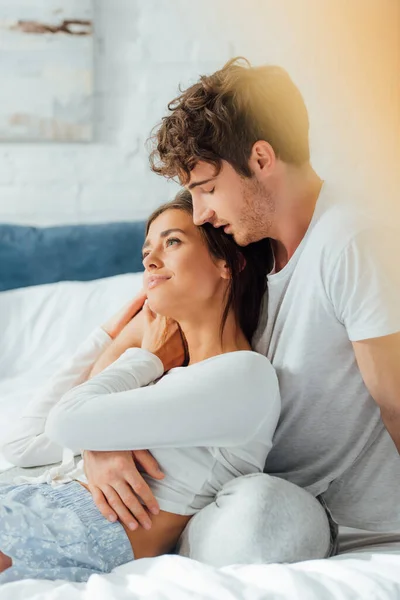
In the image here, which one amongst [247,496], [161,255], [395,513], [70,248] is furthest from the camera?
[70,248]

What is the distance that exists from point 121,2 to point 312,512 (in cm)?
194

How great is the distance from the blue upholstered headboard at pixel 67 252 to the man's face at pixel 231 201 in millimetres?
1101

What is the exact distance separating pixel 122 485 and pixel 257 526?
0.22 m

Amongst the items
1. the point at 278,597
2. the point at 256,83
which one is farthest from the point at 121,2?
the point at 278,597

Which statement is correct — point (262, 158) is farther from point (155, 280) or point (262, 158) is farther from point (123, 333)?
point (123, 333)

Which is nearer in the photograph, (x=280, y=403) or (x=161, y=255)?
(x=280, y=403)

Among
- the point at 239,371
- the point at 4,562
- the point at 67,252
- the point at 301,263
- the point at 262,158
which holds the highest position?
the point at 262,158

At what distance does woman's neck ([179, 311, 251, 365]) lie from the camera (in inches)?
49.0

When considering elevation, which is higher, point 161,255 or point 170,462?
point 161,255

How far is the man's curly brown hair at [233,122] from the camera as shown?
116cm

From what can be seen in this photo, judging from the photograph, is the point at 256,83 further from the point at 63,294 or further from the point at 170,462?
the point at 63,294

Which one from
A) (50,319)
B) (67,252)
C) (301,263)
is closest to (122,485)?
(301,263)

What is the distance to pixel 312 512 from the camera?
1.04 metres

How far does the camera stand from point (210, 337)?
1250 mm
